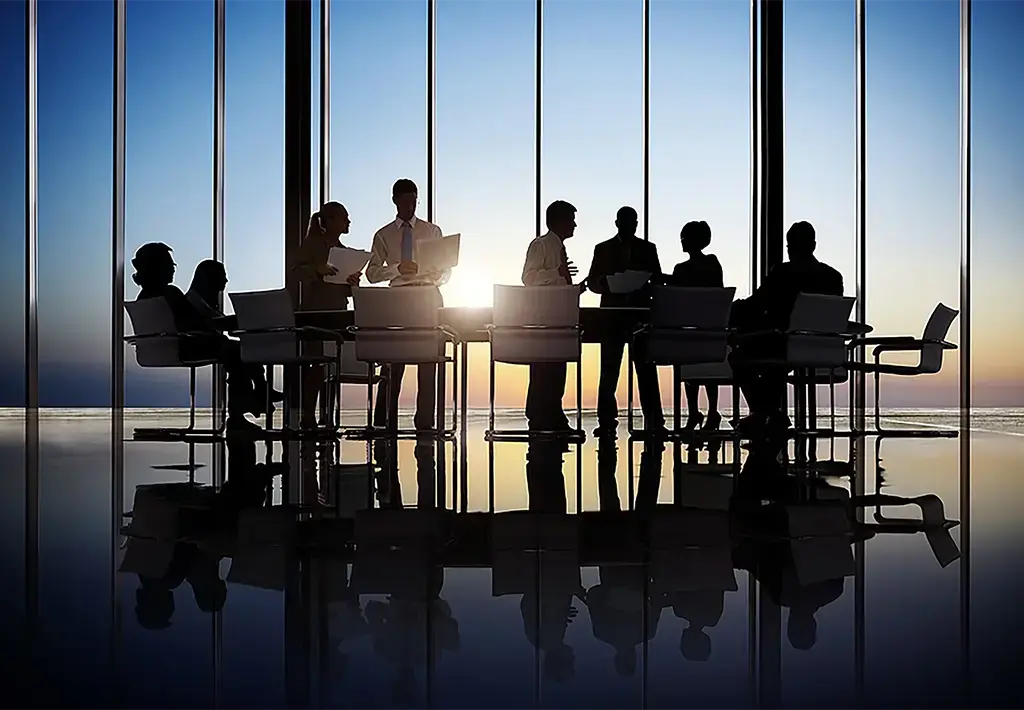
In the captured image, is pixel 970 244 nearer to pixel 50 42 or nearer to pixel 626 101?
pixel 626 101

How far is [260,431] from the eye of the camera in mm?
7012

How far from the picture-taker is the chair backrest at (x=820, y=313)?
234 inches

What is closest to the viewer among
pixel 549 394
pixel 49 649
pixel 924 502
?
pixel 49 649

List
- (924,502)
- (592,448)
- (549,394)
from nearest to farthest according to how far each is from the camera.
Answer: (924,502) → (592,448) → (549,394)

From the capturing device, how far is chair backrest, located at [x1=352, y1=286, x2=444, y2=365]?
5977 millimetres


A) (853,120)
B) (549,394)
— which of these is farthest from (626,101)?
(549,394)

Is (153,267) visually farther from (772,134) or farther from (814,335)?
(772,134)

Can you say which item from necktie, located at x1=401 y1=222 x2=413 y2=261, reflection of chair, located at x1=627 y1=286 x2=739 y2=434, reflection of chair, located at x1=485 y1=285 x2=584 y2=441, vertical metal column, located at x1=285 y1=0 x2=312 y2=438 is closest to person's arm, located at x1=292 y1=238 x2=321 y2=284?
necktie, located at x1=401 y1=222 x2=413 y2=261

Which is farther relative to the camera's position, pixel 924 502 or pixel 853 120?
pixel 853 120

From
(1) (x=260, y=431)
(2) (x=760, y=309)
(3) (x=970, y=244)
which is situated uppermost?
(3) (x=970, y=244)

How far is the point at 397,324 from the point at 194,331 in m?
1.43

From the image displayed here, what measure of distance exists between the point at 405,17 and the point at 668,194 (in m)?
3.00

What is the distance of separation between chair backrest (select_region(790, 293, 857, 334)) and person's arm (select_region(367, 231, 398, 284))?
2.54m

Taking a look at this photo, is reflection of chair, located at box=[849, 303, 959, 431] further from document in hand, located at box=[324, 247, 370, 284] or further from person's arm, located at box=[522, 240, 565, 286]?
document in hand, located at box=[324, 247, 370, 284]
